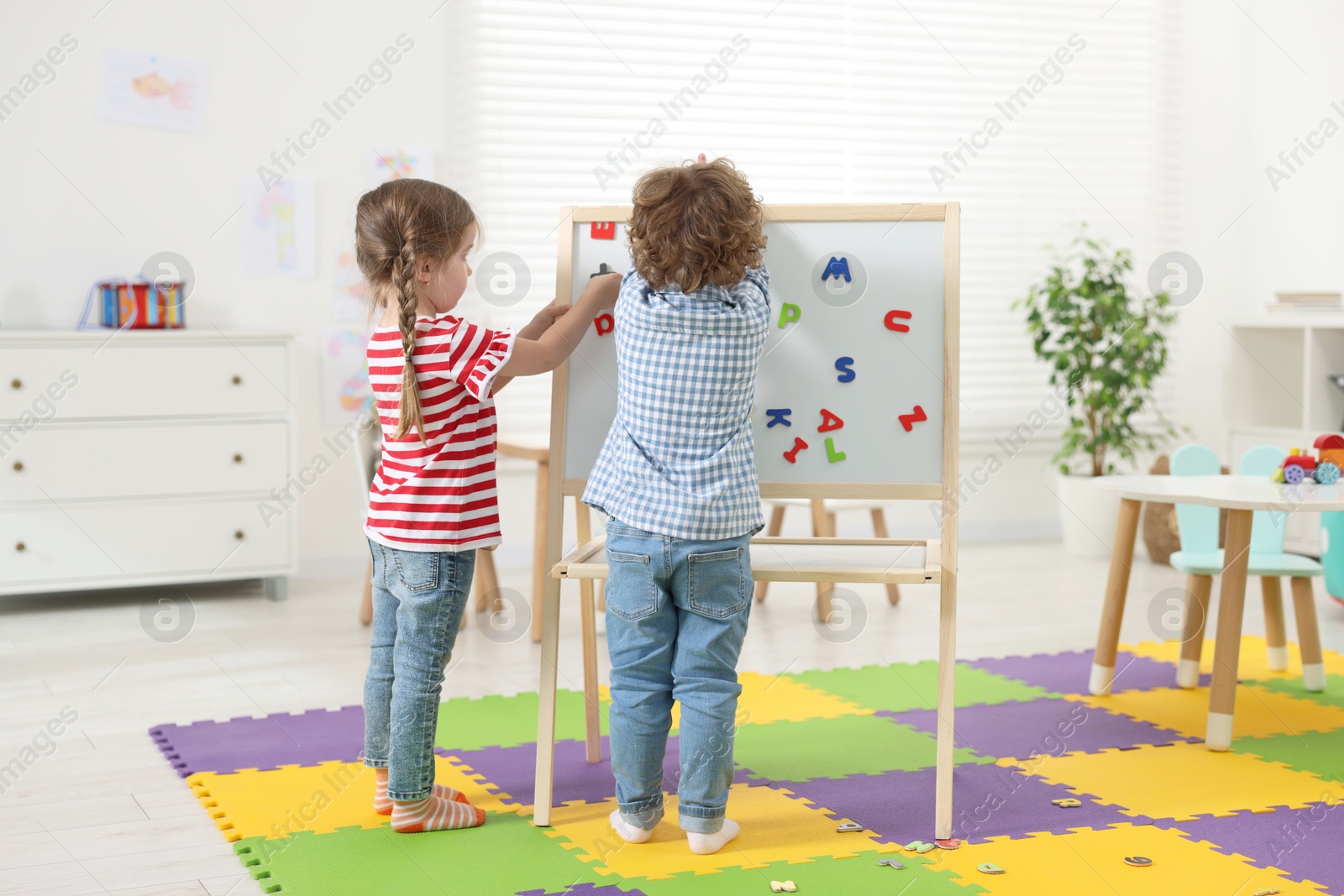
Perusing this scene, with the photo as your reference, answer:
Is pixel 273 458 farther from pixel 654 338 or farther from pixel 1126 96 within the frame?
pixel 1126 96

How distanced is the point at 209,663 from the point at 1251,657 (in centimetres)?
305

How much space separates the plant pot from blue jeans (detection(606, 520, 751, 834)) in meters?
3.67

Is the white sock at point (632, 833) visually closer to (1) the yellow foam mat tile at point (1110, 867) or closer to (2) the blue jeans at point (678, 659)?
(2) the blue jeans at point (678, 659)

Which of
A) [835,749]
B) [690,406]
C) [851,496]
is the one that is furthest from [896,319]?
[835,749]

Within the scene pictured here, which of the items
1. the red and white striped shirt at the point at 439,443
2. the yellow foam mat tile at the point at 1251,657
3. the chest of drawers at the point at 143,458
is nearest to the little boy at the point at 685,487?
the red and white striped shirt at the point at 439,443

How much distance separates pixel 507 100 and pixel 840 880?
4.03 m

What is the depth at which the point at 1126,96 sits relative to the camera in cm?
632

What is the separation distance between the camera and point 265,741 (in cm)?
303

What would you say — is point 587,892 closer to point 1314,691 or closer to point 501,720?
point 501,720

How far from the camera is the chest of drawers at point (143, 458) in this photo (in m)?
4.44

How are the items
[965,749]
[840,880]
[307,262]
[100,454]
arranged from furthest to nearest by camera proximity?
1. [307,262]
2. [100,454]
3. [965,749]
4. [840,880]

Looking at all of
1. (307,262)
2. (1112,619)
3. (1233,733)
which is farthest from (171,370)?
(1233,733)

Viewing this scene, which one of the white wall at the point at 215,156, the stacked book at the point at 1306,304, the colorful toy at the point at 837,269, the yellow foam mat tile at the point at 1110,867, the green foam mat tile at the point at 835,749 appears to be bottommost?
the yellow foam mat tile at the point at 1110,867

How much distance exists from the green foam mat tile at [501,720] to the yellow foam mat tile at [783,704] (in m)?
0.25
